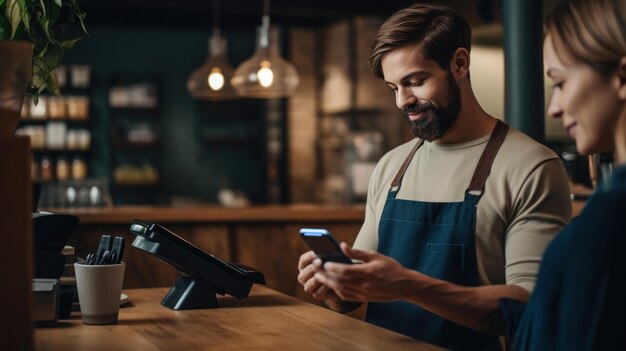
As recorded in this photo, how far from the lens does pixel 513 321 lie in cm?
182

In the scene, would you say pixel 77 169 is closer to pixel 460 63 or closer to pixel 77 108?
pixel 77 108

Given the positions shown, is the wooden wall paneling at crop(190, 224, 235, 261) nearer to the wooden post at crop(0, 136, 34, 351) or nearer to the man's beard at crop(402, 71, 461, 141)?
the man's beard at crop(402, 71, 461, 141)

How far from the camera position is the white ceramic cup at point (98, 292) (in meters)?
1.97

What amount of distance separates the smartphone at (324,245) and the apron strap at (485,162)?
0.49 metres

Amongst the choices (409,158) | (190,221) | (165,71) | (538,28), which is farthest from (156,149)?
(409,158)

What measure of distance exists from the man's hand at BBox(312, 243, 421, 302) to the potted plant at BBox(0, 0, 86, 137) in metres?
0.73

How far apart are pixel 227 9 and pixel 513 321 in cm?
623

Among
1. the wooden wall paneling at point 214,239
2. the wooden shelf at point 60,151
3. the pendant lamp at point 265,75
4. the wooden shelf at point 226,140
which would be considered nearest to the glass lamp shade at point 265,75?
the pendant lamp at point 265,75

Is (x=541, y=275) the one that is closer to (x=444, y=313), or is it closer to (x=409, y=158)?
(x=444, y=313)

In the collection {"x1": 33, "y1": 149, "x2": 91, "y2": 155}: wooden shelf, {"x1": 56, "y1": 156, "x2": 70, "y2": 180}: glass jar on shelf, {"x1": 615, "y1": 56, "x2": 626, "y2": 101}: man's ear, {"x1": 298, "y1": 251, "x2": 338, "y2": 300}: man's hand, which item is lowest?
{"x1": 56, "y1": 156, "x2": 70, "y2": 180}: glass jar on shelf

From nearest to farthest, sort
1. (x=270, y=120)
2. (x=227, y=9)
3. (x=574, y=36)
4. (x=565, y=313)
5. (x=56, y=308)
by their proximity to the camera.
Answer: (x=565, y=313)
(x=574, y=36)
(x=56, y=308)
(x=227, y=9)
(x=270, y=120)

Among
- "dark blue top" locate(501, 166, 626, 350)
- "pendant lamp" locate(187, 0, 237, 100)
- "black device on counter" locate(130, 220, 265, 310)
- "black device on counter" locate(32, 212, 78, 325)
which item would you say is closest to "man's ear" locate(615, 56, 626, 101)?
"dark blue top" locate(501, 166, 626, 350)

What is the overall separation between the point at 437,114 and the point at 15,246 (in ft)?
4.01

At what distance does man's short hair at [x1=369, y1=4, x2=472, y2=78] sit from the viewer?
2.24m
